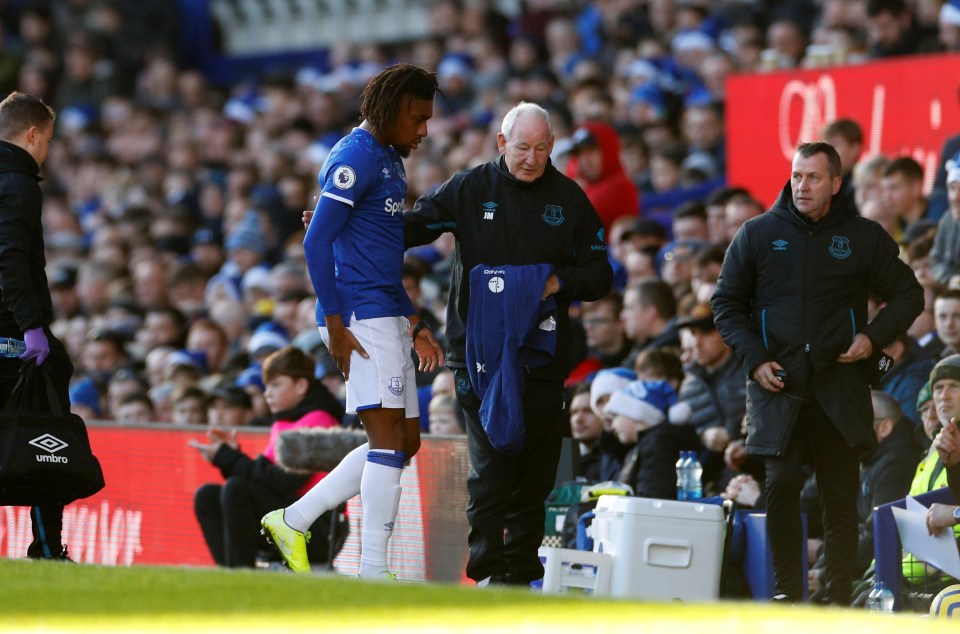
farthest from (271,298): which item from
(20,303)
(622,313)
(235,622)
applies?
(235,622)

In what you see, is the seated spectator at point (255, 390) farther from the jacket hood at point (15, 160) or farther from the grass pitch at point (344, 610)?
the grass pitch at point (344, 610)

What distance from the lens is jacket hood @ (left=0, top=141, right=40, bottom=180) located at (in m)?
7.39

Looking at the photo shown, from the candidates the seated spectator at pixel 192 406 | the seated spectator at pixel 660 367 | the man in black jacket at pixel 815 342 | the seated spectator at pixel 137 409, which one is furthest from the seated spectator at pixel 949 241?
the seated spectator at pixel 137 409

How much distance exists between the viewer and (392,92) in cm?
688

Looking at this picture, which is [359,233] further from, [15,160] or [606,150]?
[606,150]

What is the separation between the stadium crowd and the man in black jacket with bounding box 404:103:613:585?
119 centimetres

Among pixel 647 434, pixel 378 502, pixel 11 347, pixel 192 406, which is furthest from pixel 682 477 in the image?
→ pixel 192 406

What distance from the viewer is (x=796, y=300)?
728 cm

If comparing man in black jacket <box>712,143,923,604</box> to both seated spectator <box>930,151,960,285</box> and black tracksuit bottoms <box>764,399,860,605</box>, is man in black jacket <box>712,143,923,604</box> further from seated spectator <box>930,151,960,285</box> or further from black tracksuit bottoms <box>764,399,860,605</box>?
seated spectator <box>930,151,960,285</box>

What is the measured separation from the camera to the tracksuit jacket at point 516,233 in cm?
723

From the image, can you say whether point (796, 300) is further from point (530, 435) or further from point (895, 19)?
point (895, 19)

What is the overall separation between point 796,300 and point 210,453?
11.8 feet

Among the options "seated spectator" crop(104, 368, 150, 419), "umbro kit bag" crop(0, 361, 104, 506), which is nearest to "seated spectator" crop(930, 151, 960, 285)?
"umbro kit bag" crop(0, 361, 104, 506)

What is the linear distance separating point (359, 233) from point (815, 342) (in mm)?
1911
